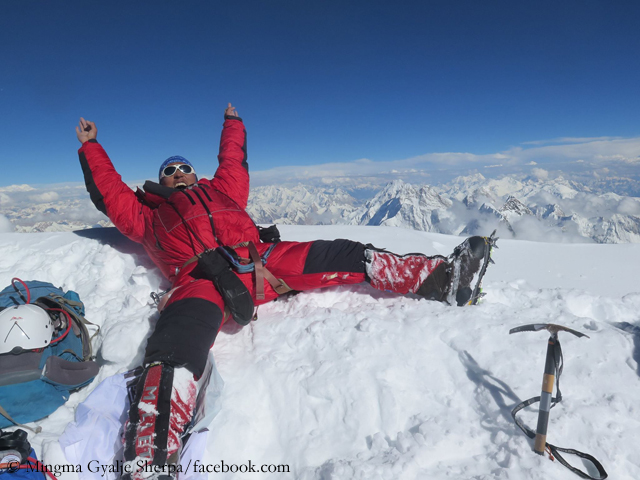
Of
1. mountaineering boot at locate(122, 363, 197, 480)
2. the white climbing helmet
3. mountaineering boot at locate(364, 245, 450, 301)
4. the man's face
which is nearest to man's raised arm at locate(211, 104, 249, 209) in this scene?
the man's face

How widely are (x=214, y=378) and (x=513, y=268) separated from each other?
14.1 ft

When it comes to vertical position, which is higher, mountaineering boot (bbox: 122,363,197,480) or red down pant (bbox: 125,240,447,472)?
red down pant (bbox: 125,240,447,472)

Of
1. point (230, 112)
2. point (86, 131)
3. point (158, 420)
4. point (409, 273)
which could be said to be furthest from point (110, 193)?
point (409, 273)

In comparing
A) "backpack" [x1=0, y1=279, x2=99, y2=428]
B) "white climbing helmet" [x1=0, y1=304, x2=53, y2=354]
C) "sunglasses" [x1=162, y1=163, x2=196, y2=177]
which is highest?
"sunglasses" [x1=162, y1=163, x2=196, y2=177]

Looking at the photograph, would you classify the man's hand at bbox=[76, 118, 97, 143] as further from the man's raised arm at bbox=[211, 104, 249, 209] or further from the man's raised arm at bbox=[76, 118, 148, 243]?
the man's raised arm at bbox=[211, 104, 249, 209]

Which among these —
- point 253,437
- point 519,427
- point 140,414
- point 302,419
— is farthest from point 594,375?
point 140,414

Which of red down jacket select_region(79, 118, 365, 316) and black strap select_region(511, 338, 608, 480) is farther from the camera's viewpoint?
red down jacket select_region(79, 118, 365, 316)

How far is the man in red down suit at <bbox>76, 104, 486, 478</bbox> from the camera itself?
6.54 ft

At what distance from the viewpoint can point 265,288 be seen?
3.20m

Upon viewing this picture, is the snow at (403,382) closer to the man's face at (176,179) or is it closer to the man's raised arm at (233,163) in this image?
the man's face at (176,179)

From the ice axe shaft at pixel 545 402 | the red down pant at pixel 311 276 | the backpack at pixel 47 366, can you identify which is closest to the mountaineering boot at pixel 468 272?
the red down pant at pixel 311 276

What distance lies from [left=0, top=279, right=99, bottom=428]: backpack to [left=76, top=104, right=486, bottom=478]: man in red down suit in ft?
2.85

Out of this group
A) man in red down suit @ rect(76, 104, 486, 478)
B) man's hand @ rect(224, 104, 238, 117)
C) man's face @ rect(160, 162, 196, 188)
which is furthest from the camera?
man's hand @ rect(224, 104, 238, 117)

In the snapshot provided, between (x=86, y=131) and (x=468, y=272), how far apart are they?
5284 millimetres
